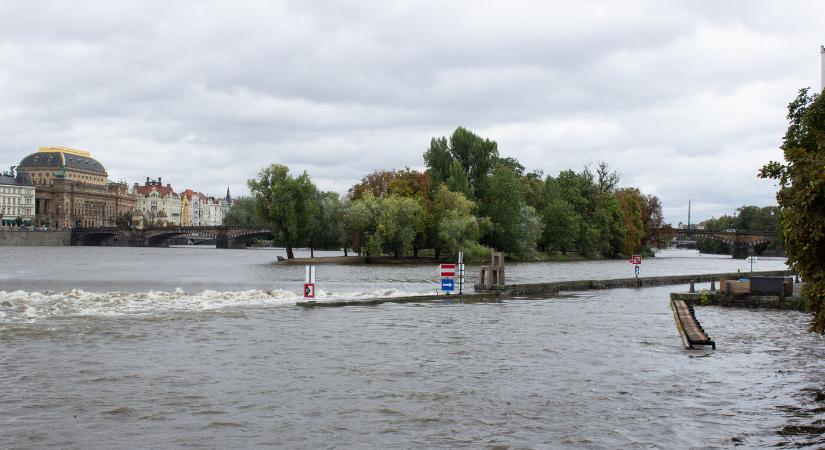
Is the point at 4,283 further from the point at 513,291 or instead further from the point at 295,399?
the point at 295,399

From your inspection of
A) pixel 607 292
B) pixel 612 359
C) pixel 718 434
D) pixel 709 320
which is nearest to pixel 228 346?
pixel 612 359

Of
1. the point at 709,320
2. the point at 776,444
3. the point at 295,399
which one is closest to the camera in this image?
the point at 776,444

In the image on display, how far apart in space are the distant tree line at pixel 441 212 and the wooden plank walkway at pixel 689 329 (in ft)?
179

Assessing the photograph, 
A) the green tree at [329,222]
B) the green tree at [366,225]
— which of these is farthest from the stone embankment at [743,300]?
the green tree at [329,222]

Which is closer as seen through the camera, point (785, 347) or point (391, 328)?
point (785, 347)

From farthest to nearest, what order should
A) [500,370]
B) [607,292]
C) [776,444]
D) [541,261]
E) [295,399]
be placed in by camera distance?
[541,261] → [607,292] → [500,370] → [295,399] → [776,444]

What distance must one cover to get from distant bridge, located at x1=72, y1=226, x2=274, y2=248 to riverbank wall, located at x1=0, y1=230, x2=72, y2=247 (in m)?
5.03

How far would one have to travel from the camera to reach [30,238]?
180 meters

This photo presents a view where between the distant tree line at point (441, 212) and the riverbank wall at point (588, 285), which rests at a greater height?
the distant tree line at point (441, 212)

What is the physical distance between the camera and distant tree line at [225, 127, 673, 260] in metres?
89.2

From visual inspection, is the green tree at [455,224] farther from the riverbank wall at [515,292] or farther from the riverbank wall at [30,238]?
the riverbank wall at [30,238]

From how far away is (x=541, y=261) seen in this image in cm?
10625

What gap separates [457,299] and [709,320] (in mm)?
12412

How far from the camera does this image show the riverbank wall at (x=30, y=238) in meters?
177
